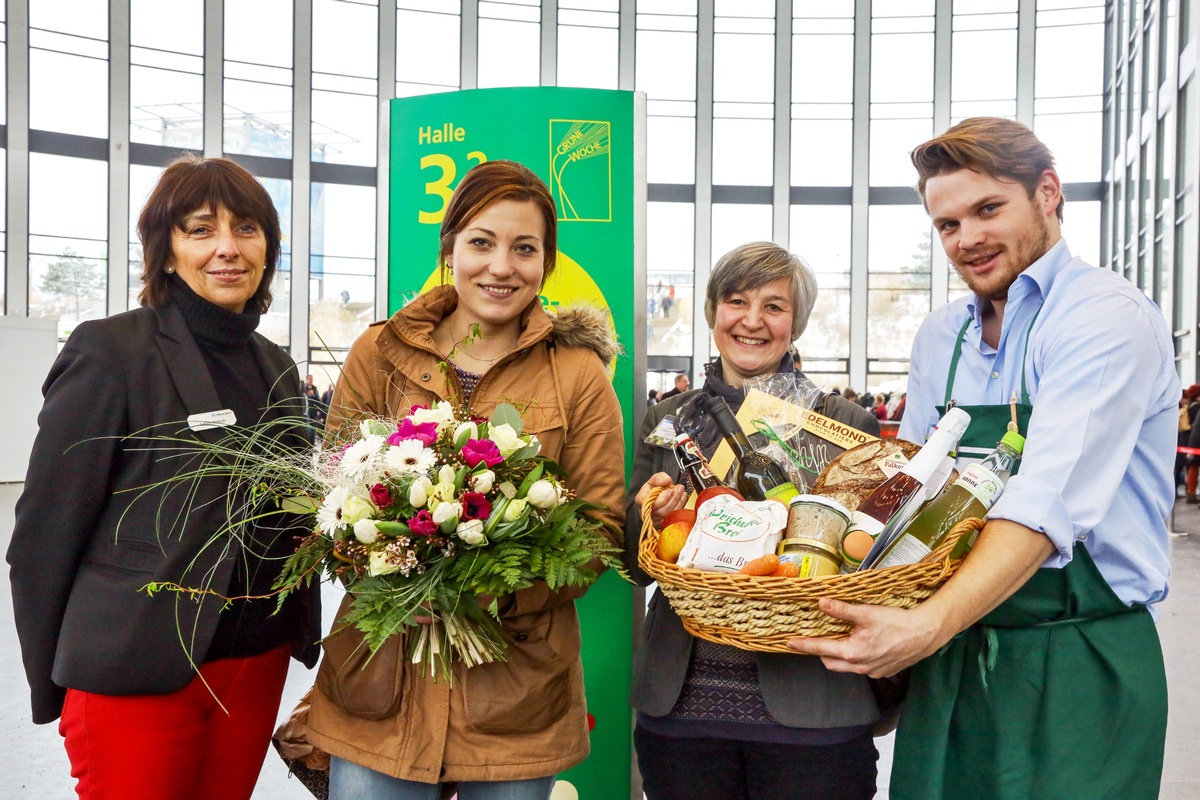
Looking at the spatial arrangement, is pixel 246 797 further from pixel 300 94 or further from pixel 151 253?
pixel 300 94

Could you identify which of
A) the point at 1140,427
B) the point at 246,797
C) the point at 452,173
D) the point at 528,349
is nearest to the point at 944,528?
the point at 1140,427

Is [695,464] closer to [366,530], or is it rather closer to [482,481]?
[482,481]

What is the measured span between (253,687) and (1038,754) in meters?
1.39

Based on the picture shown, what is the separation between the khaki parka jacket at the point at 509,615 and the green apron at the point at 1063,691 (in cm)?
66

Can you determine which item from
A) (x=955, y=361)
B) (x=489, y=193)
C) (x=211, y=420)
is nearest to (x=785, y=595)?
(x=955, y=361)

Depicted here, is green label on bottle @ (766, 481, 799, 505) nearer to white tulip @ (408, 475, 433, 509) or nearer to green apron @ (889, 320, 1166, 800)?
green apron @ (889, 320, 1166, 800)

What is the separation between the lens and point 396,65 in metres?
17.7

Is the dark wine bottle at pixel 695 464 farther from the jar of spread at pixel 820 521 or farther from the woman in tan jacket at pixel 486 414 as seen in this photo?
the jar of spread at pixel 820 521

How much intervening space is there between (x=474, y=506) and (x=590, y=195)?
1615 millimetres

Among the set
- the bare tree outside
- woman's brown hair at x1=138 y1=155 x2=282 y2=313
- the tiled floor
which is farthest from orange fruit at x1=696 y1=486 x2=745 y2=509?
the bare tree outside

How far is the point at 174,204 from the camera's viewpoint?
5.76ft

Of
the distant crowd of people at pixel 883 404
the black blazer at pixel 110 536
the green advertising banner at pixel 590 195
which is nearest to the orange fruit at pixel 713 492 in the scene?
the black blazer at pixel 110 536

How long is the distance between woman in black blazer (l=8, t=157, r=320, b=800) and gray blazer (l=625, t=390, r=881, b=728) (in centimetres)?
71

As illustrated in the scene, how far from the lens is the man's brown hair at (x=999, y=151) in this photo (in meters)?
1.46
